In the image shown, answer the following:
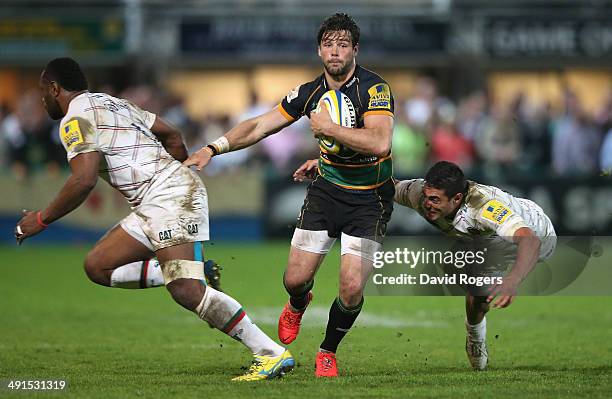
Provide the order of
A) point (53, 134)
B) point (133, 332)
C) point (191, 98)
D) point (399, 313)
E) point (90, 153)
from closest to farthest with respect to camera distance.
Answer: point (90, 153) < point (133, 332) < point (399, 313) < point (53, 134) < point (191, 98)

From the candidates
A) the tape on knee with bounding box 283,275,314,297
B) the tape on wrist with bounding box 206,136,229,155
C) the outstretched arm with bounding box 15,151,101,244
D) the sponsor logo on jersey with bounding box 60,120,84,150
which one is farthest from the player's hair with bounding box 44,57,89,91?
the tape on knee with bounding box 283,275,314,297

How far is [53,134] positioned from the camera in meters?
21.5

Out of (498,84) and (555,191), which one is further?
(498,84)

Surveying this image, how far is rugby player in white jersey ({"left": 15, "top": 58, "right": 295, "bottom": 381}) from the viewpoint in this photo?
8328 mm

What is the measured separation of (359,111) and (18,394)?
3.11m

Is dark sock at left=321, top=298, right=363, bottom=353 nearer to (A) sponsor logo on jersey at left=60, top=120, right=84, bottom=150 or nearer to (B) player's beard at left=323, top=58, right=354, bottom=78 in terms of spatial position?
(B) player's beard at left=323, top=58, right=354, bottom=78

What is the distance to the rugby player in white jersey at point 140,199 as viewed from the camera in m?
8.33

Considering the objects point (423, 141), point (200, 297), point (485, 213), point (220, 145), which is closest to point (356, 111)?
point (220, 145)

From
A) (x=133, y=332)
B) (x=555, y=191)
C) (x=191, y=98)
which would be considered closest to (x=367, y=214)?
(x=133, y=332)

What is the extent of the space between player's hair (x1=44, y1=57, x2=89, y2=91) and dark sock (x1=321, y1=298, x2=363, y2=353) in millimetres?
2472

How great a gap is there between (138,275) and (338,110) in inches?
78.1

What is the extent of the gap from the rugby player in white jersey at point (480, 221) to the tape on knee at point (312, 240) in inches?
25.4

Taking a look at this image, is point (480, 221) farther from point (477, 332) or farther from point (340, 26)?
point (340, 26)

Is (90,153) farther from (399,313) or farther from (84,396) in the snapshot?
(399,313)
